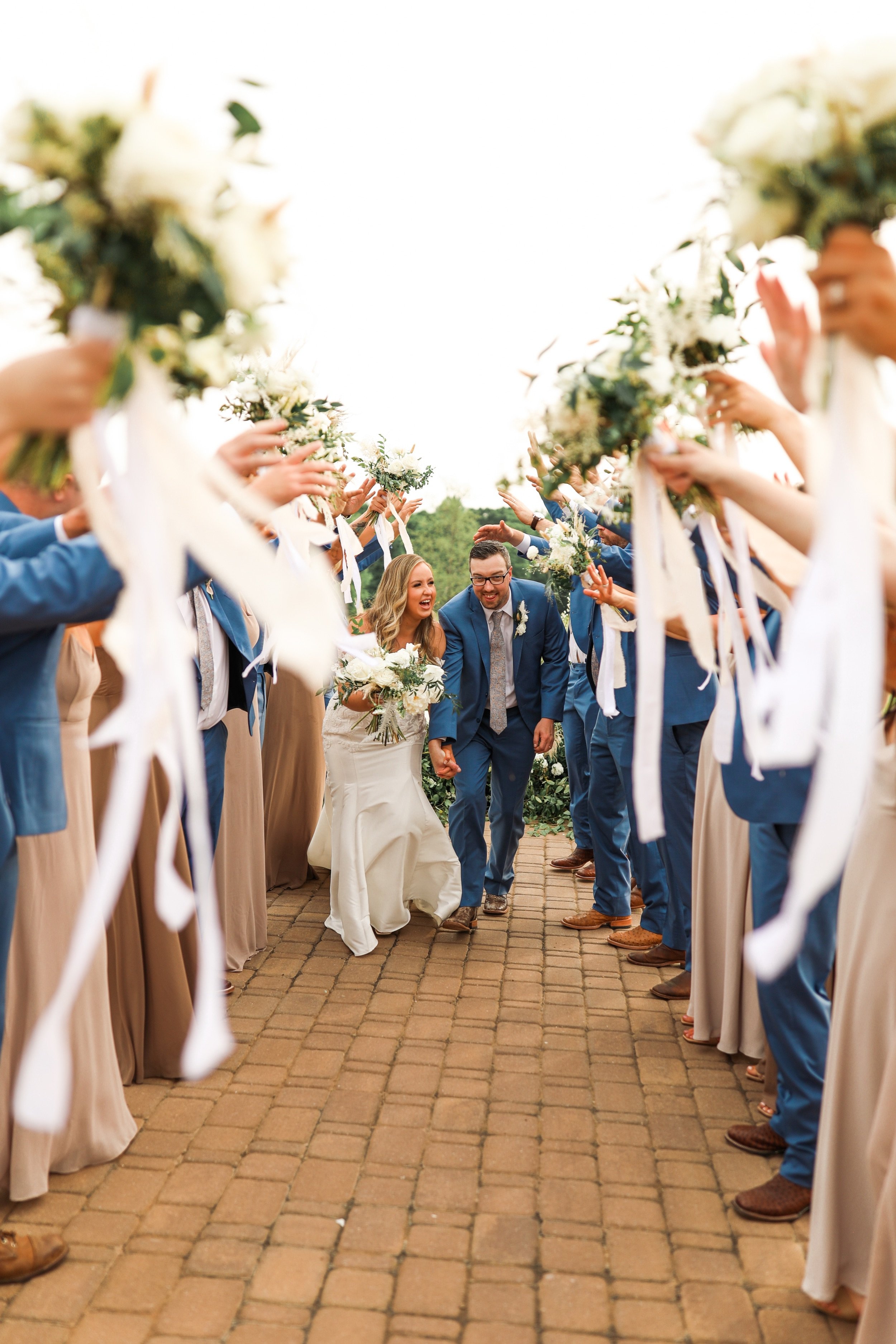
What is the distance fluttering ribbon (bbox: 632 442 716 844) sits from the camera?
87.6 inches

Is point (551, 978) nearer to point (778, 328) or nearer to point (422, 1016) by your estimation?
point (422, 1016)

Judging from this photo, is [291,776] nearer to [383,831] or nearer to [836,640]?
[383,831]

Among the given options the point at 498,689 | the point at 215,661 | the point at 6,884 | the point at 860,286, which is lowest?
the point at 498,689

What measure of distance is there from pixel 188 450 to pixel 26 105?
0.54 metres

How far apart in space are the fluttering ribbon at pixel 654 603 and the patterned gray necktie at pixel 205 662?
288 centimetres

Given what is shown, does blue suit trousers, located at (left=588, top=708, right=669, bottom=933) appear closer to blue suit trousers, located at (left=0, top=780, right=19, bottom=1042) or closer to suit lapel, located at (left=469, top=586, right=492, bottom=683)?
suit lapel, located at (left=469, top=586, right=492, bottom=683)

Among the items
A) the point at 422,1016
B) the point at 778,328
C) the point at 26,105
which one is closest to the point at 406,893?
the point at 422,1016

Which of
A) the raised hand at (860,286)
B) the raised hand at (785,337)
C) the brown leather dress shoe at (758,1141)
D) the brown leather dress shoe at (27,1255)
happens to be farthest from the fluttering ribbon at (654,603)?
the brown leather dress shoe at (27,1255)

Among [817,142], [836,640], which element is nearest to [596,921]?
[836,640]

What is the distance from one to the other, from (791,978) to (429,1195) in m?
1.40

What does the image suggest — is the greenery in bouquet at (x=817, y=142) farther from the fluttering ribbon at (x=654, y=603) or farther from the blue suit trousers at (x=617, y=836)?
the blue suit trousers at (x=617, y=836)

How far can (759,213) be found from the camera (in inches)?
66.5

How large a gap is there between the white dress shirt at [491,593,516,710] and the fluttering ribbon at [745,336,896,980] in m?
4.72

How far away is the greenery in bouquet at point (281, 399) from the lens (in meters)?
3.76
